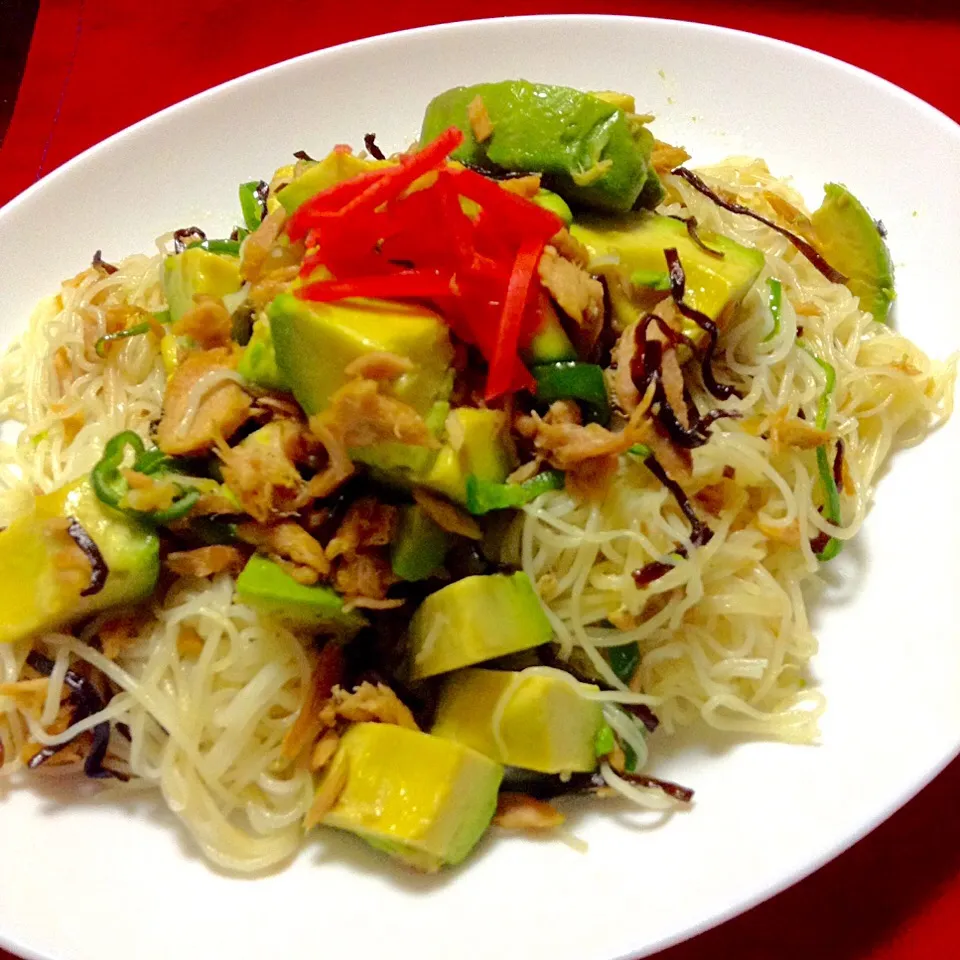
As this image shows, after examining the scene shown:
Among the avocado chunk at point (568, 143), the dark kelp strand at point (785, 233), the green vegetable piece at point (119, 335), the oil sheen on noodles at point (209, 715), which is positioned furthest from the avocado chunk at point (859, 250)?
the green vegetable piece at point (119, 335)

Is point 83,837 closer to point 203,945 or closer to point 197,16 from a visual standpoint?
point 203,945

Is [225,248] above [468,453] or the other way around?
the other way around

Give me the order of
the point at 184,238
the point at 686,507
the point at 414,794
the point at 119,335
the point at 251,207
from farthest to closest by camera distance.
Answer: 1. the point at 184,238
2. the point at 251,207
3. the point at 119,335
4. the point at 686,507
5. the point at 414,794

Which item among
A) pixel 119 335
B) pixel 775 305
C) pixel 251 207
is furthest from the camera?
pixel 251 207

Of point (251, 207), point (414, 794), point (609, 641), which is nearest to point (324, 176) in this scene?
point (251, 207)

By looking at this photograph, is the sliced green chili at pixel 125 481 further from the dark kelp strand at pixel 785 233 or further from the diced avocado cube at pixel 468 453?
the dark kelp strand at pixel 785 233

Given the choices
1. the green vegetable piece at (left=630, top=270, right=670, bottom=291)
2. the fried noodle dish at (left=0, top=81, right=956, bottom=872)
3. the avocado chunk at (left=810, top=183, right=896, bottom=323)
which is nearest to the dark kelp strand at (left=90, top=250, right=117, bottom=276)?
the fried noodle dish at (left=0, top=81, right=956, bottom=872)

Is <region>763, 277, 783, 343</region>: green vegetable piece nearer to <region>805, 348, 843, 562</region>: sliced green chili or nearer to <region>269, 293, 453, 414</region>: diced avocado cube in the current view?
<region>805, 348, 843, 562</region>: sliced green chili

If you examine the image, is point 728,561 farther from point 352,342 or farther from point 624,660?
point 352,342
